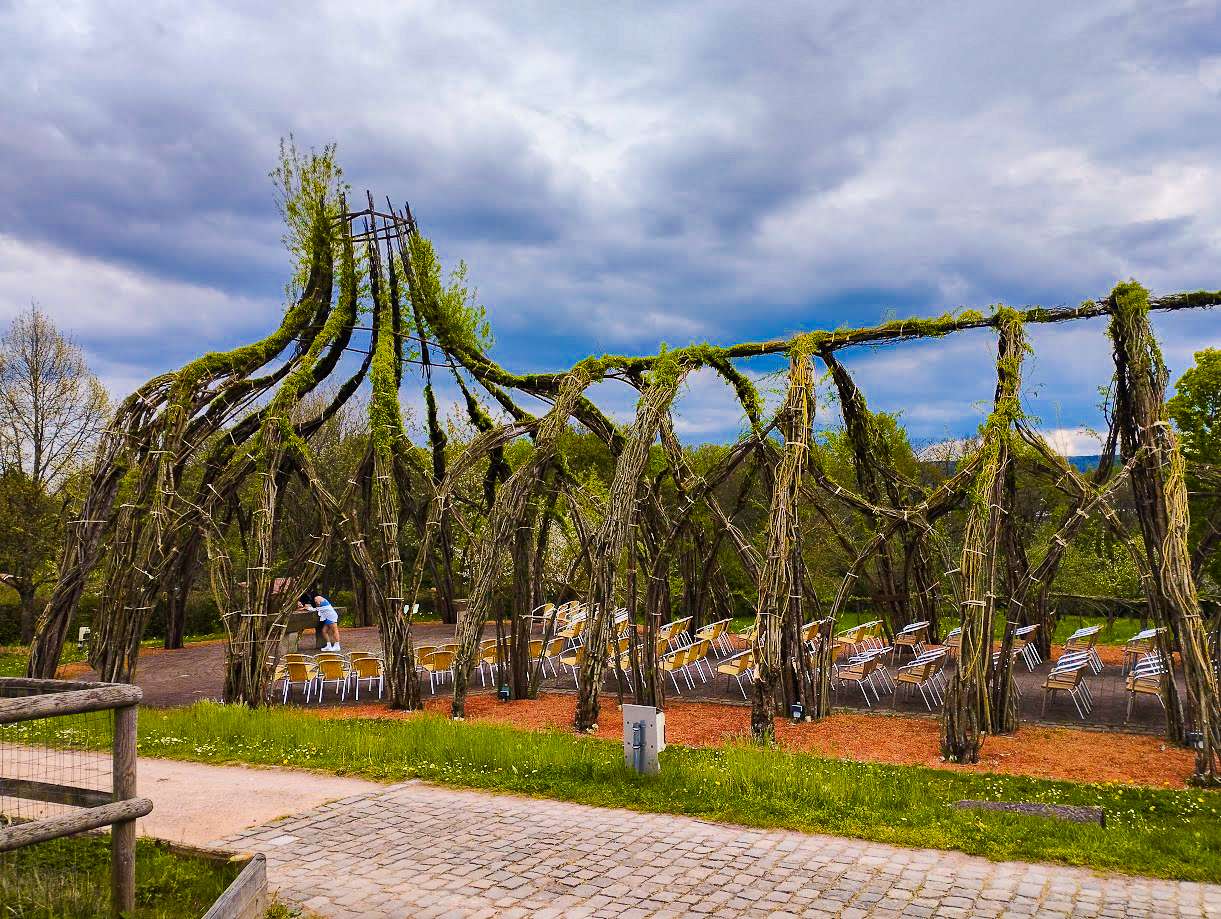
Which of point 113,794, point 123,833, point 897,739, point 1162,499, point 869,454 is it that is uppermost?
point 869,454

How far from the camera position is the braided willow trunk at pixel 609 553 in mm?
12156

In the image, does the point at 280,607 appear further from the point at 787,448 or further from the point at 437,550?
the point at 437,550

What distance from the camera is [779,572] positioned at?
1170 cm

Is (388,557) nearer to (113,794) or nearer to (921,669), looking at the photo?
(921,669)

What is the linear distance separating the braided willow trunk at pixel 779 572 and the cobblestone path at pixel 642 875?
4.33 m

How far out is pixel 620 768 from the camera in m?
8.48

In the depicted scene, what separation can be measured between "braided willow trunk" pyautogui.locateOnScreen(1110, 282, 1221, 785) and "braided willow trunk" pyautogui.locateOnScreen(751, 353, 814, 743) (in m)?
4.32

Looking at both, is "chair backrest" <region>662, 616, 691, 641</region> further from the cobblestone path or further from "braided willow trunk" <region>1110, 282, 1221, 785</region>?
the cobblestone path

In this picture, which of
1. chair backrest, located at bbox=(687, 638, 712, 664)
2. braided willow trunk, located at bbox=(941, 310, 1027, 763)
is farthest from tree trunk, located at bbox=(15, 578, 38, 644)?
braided willow trunk, located at bbox=(941, 310, 1027, 763)

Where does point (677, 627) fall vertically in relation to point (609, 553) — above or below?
below

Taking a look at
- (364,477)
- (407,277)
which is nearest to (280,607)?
(364,477)

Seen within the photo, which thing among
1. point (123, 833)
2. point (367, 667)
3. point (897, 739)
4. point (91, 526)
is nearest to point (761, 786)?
point (897, 739)

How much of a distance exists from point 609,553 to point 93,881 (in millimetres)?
7767

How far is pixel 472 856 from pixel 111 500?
12.7 meters
